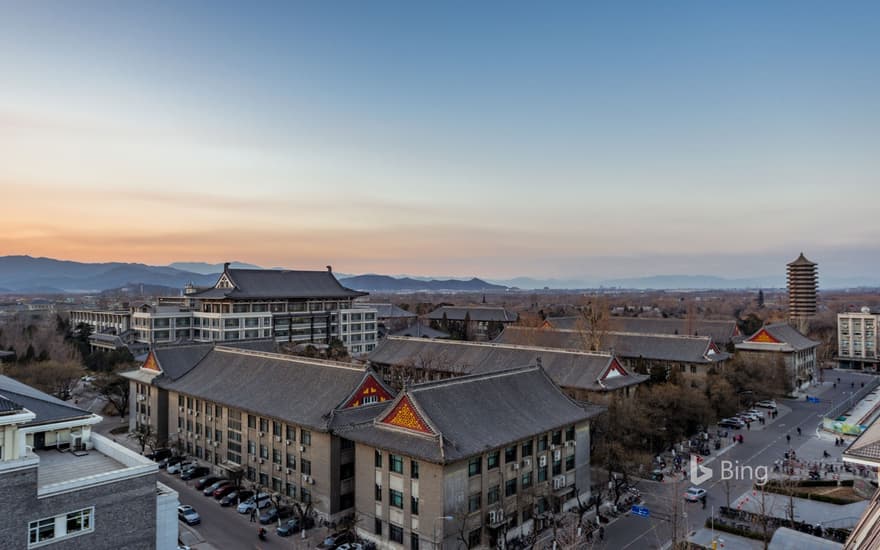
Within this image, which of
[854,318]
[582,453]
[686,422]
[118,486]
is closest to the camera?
[118,486]

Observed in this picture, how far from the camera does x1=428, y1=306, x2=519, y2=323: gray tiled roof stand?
104438mm

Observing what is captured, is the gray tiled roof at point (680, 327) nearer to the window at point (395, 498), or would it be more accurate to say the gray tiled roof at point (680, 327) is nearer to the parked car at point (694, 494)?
the parked car at point (694, 494)

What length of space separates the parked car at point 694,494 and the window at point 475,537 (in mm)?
14496

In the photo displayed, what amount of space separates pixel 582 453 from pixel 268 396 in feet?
65.6

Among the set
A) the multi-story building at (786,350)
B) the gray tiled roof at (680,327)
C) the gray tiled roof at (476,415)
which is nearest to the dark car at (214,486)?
the gray tiled roof at (476,415)

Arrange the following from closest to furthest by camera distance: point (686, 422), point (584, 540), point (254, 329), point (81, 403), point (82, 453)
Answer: point (82, 453)
point (584, 540)
point (686, 422)
point (81, 403)
point (254, 329)

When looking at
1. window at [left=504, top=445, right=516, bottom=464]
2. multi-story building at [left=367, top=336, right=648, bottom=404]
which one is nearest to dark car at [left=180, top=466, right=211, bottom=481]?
multi-story building at [left=367, top=336, right=648, bottom=404]

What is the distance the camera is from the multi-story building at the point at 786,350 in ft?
213

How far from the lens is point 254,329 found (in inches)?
2958

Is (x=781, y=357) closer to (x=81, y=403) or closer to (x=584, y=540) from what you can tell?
(x=584, y=540)

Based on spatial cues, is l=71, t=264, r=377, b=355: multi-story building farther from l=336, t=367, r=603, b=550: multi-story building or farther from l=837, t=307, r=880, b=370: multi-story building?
l=837, t=307, r=880, b=370: multi-story building

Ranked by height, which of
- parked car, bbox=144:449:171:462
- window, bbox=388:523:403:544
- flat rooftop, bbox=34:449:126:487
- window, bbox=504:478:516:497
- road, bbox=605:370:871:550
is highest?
flat rooftop, bbox=34:449:126:487

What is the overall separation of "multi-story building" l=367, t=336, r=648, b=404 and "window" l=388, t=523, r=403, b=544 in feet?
40.4

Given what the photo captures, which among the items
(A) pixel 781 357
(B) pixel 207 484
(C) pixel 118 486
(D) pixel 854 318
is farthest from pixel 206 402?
(D) pixel 854 318
